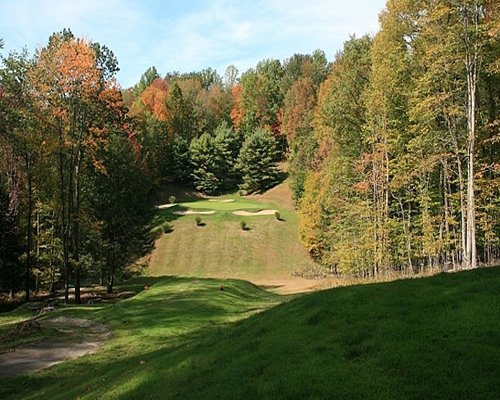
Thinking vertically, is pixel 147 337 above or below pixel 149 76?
below

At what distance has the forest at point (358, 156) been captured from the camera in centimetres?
2195

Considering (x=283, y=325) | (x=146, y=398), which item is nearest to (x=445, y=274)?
(x=283, y=325)

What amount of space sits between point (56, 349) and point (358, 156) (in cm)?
2669

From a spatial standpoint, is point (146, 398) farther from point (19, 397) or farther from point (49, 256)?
point (49, 256)

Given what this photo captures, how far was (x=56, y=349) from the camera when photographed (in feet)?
56.2

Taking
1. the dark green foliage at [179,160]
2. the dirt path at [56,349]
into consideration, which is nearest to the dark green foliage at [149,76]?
the dark green foliage at [179,160]

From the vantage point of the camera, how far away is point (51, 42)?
2977 cm

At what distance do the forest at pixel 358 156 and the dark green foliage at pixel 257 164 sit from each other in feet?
105

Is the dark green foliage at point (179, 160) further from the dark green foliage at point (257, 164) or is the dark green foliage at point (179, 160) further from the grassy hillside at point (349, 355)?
the grassy hillside at point (349, 355)

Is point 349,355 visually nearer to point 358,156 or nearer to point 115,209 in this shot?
point 358,156

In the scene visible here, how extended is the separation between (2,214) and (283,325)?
3035 cm

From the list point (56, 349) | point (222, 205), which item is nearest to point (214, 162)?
point (222, 205)

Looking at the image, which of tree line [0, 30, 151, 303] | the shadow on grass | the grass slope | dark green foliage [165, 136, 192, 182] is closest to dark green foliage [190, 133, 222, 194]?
dark green foliage [165, 136, 192, 182]

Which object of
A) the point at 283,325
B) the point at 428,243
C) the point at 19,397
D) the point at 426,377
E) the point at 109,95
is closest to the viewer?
the point at 426,377
